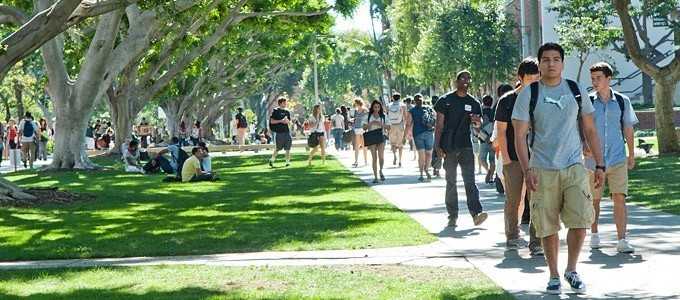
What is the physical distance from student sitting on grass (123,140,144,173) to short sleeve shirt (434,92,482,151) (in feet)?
61.4

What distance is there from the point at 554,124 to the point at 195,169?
18673mm

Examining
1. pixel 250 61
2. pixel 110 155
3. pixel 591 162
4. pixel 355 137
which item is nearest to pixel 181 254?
pixel 591 162

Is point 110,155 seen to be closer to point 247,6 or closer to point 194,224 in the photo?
point 247,6

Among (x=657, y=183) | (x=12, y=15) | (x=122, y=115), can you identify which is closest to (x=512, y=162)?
(x=657, y=183)

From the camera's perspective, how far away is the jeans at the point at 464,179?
48.2 ft

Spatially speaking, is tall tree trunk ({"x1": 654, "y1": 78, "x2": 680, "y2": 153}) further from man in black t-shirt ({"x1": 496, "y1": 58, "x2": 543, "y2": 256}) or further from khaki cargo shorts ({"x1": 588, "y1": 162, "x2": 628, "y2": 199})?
khaki cargo shorts ({"x1": 588, "y1": 162, "x2": 628, "y2": 199})

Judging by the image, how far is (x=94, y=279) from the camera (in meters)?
10.8

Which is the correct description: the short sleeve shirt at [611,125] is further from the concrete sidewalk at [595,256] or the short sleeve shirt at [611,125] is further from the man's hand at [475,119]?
the man's hand at [475,119]

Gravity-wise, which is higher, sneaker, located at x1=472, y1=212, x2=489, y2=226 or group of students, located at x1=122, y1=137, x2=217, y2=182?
group of students, located at x1=122, y1=137, x2=217, y2=182

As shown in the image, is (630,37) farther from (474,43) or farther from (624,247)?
(474,43)

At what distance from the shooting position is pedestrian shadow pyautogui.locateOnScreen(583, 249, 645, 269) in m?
10.9

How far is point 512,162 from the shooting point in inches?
461

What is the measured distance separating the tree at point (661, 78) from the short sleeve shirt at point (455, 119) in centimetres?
1377

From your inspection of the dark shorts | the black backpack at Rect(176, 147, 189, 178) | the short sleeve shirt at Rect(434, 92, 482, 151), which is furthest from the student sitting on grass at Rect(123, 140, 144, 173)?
the short sleeve shirt at Rect(434, 92, 482, 151)
